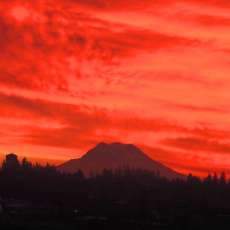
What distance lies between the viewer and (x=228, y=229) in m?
199

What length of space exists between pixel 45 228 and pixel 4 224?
777 cm

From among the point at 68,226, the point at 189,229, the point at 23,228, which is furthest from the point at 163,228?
the point at 23,228

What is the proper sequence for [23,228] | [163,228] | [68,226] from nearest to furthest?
[23,228], [68,226], [163,228]

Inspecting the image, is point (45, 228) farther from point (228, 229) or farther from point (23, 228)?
point (228, 229)

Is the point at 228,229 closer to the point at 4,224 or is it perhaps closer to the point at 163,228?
the point at 163,228

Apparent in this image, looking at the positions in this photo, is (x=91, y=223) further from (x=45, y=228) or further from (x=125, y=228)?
(x=45, y=228)

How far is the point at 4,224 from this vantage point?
568 feet

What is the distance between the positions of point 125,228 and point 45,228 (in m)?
21.4

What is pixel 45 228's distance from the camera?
173 m

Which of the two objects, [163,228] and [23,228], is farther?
A: [163,228]

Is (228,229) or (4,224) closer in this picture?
(4,224)

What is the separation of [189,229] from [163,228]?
18.5 feet

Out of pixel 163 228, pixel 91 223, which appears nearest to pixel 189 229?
pixel 163 228

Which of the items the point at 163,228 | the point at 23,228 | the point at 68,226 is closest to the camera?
the point at 23,228
